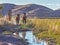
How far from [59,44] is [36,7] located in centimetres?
8476

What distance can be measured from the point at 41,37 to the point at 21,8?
7651 cm

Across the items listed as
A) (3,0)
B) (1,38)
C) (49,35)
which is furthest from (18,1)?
(1,38)

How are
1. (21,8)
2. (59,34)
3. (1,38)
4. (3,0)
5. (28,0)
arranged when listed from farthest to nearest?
(28,0), (3,0), (21,8), (59,34), (1,38)

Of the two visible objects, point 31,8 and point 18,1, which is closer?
point 31,8

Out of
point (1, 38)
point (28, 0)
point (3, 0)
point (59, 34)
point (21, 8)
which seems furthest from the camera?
point (28, 0)

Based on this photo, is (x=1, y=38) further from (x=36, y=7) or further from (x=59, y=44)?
(x=36, y=7)

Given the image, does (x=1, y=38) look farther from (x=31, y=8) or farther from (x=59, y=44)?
(x=31, y=8)

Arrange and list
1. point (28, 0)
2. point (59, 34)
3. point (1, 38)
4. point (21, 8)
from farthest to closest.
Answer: point (28, 0) → point (21, 8) → point (59, 34) → point (1, 38)

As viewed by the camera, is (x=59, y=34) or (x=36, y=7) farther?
(x=36, y=7)

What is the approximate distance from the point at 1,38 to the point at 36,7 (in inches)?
3364

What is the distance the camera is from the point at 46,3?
11706 cm

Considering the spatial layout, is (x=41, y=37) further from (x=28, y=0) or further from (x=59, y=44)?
(x=28, y=0)

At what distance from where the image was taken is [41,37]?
35.5 m

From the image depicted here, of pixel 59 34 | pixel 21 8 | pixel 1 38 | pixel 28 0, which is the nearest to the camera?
pixel 1 38
